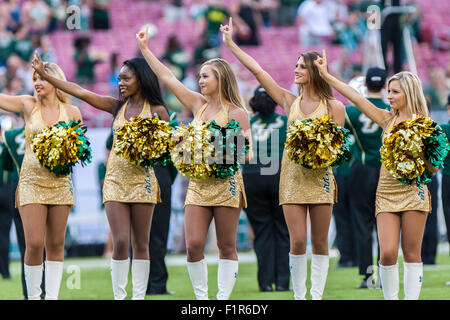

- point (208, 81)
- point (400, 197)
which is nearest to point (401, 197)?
point (400, 197)

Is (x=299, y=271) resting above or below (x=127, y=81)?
below

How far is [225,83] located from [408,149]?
140cm

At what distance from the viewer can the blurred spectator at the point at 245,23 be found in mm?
15445

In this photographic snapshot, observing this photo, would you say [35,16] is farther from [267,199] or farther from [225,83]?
[225,83]

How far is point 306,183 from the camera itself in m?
6.01

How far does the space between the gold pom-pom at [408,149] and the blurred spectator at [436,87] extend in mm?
8335

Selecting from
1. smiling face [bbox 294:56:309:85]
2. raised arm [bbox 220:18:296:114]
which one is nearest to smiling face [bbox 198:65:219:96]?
raised arm [bbox 220:18:296:114]

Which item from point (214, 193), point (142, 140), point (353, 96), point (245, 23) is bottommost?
point (214, 193)

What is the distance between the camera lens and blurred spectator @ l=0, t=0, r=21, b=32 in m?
15.5

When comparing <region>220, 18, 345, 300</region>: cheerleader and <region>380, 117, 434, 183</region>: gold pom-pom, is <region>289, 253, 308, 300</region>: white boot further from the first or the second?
<region>380, 117, 434, 183</region>: gold pom-pom

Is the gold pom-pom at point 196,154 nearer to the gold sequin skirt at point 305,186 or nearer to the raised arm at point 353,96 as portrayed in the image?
the gold sequin skirt at point 305,186
